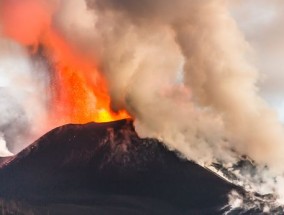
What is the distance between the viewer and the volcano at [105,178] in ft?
501

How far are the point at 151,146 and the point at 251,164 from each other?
33366mm

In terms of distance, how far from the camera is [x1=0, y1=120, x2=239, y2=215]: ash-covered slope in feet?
513

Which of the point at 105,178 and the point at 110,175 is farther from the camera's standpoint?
the point at 110,175

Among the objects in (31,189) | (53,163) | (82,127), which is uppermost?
(82,127)

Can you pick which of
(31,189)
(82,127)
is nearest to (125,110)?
(82,127)

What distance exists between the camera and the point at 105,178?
168750 millimetres

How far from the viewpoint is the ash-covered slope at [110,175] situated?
513ft

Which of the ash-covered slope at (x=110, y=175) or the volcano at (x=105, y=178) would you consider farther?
the ash-covered slope at (x=110, y=175)

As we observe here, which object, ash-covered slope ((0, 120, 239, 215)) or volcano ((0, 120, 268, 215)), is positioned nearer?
volcano ((0, 120, 268, 215))

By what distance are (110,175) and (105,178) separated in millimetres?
1972

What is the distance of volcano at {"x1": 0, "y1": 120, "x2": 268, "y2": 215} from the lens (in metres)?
153

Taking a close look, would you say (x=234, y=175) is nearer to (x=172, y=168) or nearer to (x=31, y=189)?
(x=172, y=168)

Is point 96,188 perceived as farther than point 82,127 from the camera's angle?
No

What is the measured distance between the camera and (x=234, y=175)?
7466 inches
